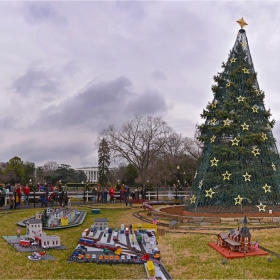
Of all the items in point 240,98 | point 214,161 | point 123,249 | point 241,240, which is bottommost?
point 123,249

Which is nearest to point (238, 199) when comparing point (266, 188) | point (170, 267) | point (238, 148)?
point (266, 188)

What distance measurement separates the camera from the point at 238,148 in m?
15.0

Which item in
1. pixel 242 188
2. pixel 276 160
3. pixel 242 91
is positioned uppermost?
pixel 242 91

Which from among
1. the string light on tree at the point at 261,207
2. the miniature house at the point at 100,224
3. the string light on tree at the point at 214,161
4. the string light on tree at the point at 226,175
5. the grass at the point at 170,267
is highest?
the string light on tree at the point at 214,161

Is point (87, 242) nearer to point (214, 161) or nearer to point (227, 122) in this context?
point (214, 161)

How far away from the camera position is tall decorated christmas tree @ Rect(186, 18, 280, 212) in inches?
578

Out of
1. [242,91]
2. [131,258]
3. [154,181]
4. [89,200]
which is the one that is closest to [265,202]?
[242,91]

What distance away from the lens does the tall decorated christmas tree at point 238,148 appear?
578 inches

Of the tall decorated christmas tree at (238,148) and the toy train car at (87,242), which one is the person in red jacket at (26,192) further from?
the toy train car at (87,242)

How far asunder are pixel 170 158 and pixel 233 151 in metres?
33.4

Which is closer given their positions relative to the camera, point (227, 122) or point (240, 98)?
point (227, 122)

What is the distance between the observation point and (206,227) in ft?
40.2

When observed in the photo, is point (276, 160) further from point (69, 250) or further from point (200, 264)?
point (69, 250)

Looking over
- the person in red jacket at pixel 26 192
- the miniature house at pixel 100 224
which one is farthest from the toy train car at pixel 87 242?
the person in red jacket at pixel 26 192
